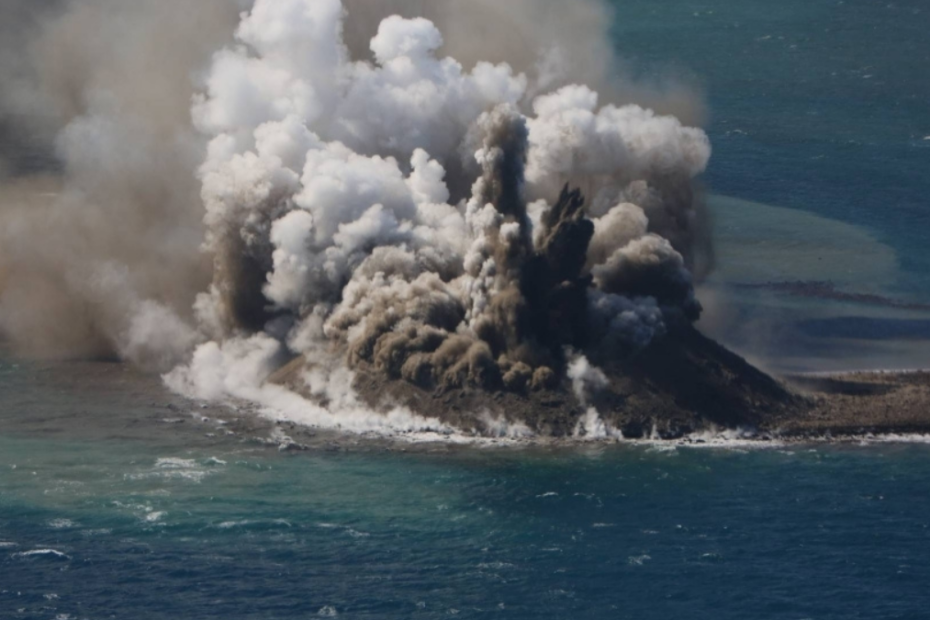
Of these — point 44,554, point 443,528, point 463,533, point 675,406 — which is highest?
point 675,406

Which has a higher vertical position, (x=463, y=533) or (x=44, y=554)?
(x=463, y=533)

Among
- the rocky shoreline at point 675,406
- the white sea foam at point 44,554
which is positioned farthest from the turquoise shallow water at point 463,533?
the rocky shoreline at point 675,406

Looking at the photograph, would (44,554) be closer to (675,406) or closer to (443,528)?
(443,528)

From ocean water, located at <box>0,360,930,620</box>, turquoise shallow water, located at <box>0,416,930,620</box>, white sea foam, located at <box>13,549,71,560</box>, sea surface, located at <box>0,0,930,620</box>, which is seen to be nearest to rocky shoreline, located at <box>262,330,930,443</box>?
sea surface, located at <box>0,0,930,620</box>

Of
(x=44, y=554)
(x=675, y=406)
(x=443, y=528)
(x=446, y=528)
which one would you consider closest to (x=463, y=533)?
(x=446, y=528)

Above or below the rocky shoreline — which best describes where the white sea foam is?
below

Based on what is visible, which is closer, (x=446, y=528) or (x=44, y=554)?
(x=44, y=554)

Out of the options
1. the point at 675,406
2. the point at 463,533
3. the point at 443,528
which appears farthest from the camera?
the point at 675,406

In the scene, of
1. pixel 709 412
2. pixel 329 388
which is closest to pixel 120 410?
pixel 329 388

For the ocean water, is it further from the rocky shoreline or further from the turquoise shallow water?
the rocky shoreline

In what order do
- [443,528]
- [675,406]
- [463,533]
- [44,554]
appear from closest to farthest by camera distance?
[44,554]
[463,533]
[443,528]
[675,406]

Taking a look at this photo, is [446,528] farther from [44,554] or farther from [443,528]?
[44,554]

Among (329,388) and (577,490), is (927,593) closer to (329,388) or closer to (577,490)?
(577,490)
